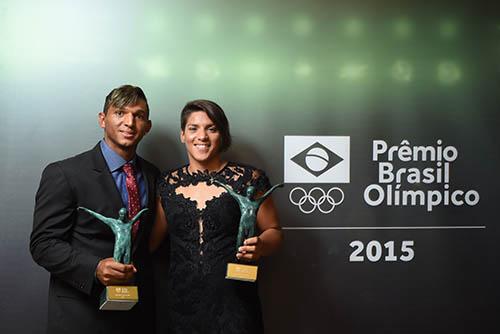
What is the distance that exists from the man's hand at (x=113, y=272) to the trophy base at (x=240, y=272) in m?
0.36

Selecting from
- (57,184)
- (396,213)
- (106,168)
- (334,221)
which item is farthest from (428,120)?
(57,184)

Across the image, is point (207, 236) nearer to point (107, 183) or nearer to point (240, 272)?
point (240, 272)

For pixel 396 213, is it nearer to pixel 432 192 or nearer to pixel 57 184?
pixel 432 192

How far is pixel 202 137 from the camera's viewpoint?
2.25 m

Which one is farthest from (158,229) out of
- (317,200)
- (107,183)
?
(317,200)

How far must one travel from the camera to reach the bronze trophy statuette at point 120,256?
197 cm

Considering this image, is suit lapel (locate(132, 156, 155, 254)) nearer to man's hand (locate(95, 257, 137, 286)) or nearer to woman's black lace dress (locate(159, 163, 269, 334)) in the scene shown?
woman's black lace dress (locate(159, 163, 269, 334))

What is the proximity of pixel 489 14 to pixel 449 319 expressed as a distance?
5.66 ft

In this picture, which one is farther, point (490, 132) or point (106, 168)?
point (490, 132)

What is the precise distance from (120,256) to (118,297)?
15 centimetres

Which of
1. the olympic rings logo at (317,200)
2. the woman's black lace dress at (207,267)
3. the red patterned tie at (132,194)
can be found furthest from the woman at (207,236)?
the olympic rings logo at (317,200)

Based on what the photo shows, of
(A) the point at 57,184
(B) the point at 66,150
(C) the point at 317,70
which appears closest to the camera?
(A) the point at 57,184

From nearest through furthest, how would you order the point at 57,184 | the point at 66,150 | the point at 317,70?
the point at 57,184 → the point at 66,150 → the point at 317,70

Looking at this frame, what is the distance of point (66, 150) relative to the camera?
2732mm
